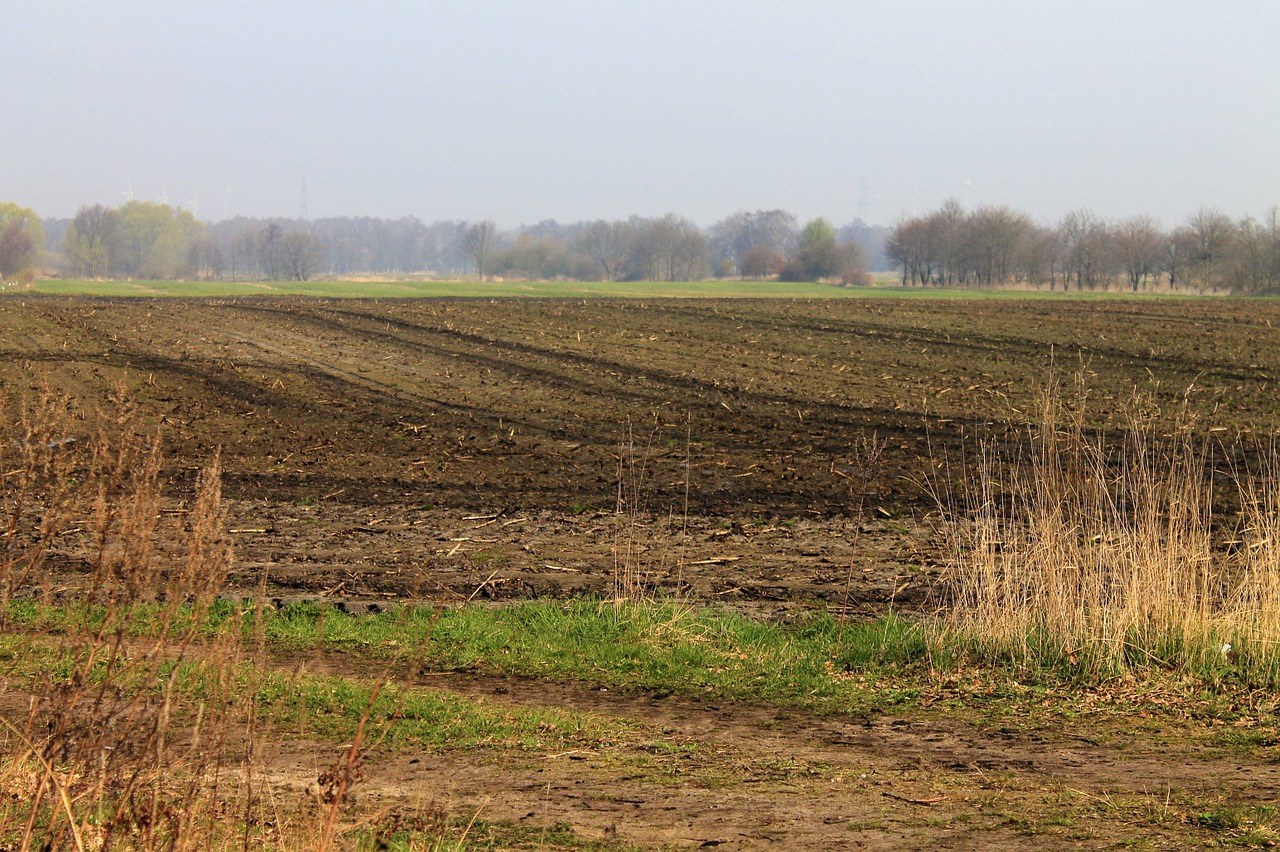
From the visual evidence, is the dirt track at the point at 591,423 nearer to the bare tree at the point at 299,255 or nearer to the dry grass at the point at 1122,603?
the dry grass at the point at 1122,603

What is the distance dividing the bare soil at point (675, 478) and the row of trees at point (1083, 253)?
59421 millimetres

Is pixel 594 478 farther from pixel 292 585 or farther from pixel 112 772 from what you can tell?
pixel 112 772

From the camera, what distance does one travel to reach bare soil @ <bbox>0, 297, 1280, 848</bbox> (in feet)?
19.6

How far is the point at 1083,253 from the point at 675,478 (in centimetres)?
9667

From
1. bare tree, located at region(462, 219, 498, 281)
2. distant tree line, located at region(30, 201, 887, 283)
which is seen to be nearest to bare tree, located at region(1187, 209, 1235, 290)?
distant tree line, located at region(30, 201, 887, 283)

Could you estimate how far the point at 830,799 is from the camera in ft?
19.3

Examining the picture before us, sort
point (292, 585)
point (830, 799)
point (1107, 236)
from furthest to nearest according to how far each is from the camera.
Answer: point (1107, 236)
point (292, 585)
point (830, 799)

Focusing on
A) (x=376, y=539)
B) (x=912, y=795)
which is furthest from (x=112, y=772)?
(x=376, y=539)

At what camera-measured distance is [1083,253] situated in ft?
338

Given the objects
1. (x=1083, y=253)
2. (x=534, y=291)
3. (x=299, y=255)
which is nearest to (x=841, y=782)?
(x=534, y=291)

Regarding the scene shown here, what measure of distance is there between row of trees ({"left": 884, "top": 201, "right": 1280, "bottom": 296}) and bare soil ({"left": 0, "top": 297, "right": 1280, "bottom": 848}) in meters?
59.4

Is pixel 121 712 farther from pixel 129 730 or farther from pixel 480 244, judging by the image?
pixel 480 244

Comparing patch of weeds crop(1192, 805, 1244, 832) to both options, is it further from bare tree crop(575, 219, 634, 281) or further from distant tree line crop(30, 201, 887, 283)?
bare tree crop(575, 219, 634, 281)

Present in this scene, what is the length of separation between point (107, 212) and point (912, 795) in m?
147
